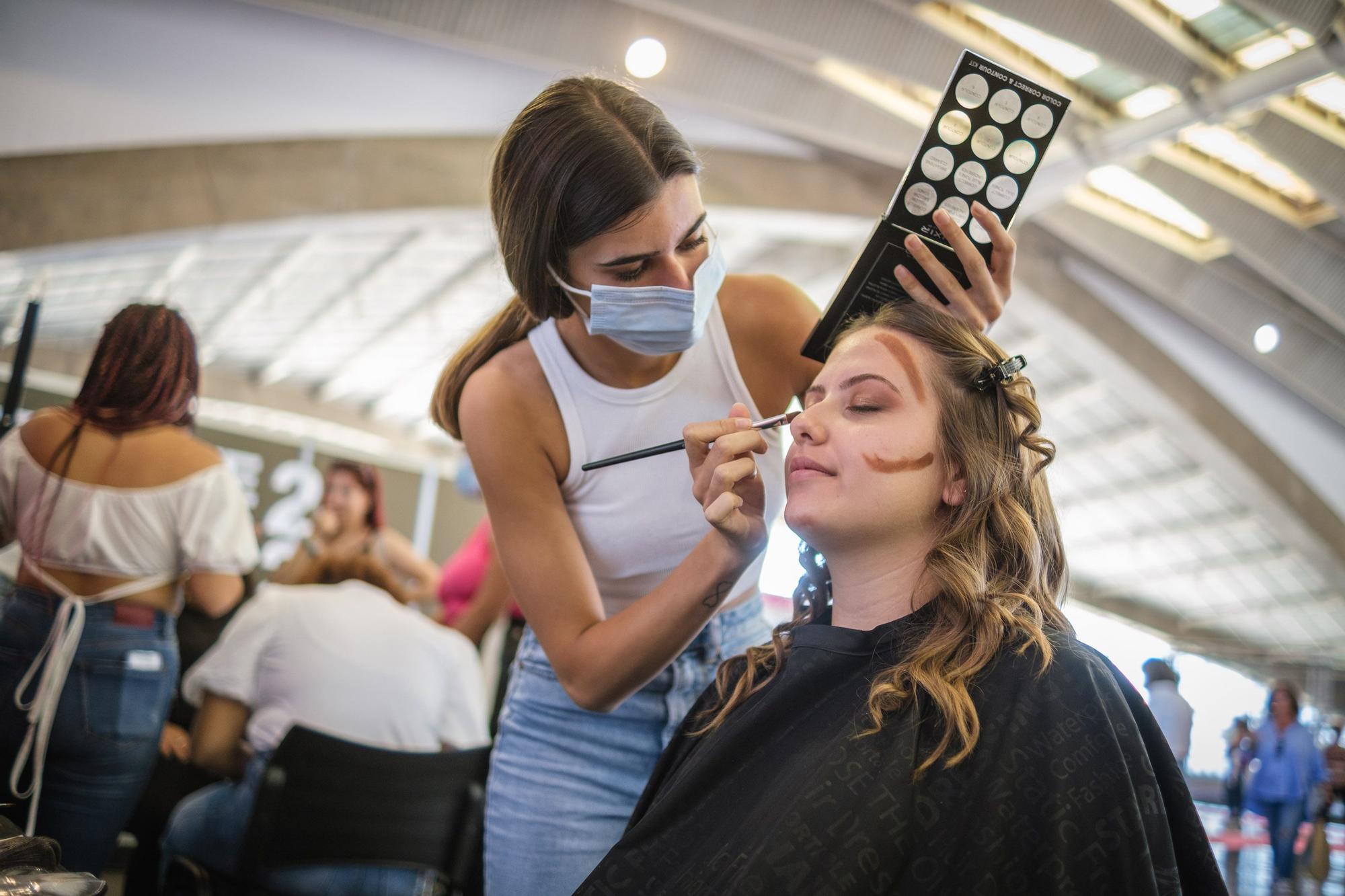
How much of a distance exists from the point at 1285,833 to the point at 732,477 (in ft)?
23.7

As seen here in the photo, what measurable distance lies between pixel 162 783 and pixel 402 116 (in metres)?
4.83

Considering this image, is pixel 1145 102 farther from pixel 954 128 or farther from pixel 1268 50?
pixel 954 128

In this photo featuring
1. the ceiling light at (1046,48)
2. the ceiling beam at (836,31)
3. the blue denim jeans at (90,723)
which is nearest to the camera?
the blue denim jeans at (90,723)

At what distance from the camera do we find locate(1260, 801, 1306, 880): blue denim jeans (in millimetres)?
6742

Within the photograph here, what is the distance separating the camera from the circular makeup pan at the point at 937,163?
1.34 metres

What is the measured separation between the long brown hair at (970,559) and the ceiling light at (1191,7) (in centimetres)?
724

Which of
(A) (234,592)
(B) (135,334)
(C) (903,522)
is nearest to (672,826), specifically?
(C) (903,522)

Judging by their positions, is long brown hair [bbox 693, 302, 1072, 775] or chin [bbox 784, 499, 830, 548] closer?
long brown hair [bbox 693, 302, 1072, 775]

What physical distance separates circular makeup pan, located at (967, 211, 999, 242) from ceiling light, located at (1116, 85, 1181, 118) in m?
7.60

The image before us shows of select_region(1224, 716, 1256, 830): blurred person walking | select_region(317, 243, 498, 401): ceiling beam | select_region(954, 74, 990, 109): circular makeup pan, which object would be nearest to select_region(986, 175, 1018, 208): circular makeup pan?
select_region(954, 74, 990, 109): circular makeup pan

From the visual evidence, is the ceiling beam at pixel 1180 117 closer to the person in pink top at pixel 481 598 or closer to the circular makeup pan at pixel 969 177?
the person in pink top at pixel 481 598

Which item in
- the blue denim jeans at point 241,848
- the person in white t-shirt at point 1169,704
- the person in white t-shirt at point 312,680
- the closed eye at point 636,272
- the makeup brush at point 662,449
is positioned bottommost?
the blue denim jeans at point 241,848

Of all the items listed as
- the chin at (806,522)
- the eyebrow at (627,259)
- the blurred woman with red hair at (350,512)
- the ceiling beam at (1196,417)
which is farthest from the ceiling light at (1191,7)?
the chin at (806,522)

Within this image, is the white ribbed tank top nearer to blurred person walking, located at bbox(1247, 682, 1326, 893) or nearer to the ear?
the ear
